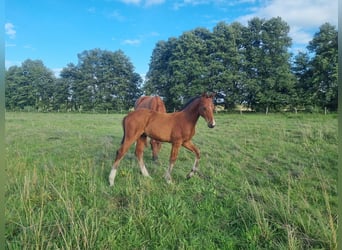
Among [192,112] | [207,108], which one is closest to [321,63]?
[192,112]

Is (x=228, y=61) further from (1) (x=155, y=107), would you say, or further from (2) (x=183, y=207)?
(2) (x=183, y=207)

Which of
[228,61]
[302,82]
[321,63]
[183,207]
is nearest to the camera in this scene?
[183,207]

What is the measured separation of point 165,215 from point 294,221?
1.49m

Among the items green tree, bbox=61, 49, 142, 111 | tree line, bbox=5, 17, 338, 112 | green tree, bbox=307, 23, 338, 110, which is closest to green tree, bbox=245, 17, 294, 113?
tree line, bbox=5, 17, 338, 112

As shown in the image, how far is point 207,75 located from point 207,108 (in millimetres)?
16922

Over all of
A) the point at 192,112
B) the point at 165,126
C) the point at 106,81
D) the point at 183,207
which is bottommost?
the point at 183,207

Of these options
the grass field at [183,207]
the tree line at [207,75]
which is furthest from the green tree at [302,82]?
the grass field at [183,207]

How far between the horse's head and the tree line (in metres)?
5.91

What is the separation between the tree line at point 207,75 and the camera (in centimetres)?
1445

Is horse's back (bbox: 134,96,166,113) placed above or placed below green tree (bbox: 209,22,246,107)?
below

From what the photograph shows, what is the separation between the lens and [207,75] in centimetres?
2088

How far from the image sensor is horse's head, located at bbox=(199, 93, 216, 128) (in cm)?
448

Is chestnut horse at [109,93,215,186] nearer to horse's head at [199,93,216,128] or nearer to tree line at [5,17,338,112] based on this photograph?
horse's head at [199,93,216,128]

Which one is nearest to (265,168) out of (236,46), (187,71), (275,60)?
(187,71)
